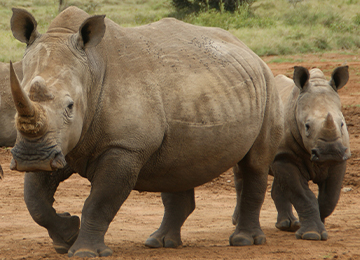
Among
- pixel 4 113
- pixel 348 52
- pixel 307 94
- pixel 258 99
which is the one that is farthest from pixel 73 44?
pixel 348 52

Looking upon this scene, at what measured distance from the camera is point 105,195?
4.50 metres

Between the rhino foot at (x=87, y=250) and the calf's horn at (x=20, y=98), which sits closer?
the calf's horn at (x=20, y=98)

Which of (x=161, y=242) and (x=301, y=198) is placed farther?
(x=301, y=198)

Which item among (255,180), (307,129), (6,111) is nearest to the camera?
(255,180)

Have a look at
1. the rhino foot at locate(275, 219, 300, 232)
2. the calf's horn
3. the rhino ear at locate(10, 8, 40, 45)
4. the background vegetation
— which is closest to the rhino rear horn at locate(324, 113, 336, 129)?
the rhino foot at locate(275, 219, 300, 232)

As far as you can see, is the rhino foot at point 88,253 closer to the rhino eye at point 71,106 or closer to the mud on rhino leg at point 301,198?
the rhino eye at point 71,106

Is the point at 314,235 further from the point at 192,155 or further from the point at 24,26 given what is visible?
the point at 24,26

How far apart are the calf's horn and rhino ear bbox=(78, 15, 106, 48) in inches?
34.1

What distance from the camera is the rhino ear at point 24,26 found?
442cm

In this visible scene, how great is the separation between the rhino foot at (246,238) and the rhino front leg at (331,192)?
1179mm

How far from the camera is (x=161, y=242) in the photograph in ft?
18.7

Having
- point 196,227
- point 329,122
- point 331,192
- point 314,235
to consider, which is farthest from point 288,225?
point 329,122

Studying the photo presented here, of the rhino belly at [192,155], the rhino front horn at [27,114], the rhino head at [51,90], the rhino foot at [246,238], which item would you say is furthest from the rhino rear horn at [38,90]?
the rhino foot at [246,238]

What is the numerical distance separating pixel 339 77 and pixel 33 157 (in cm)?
390
